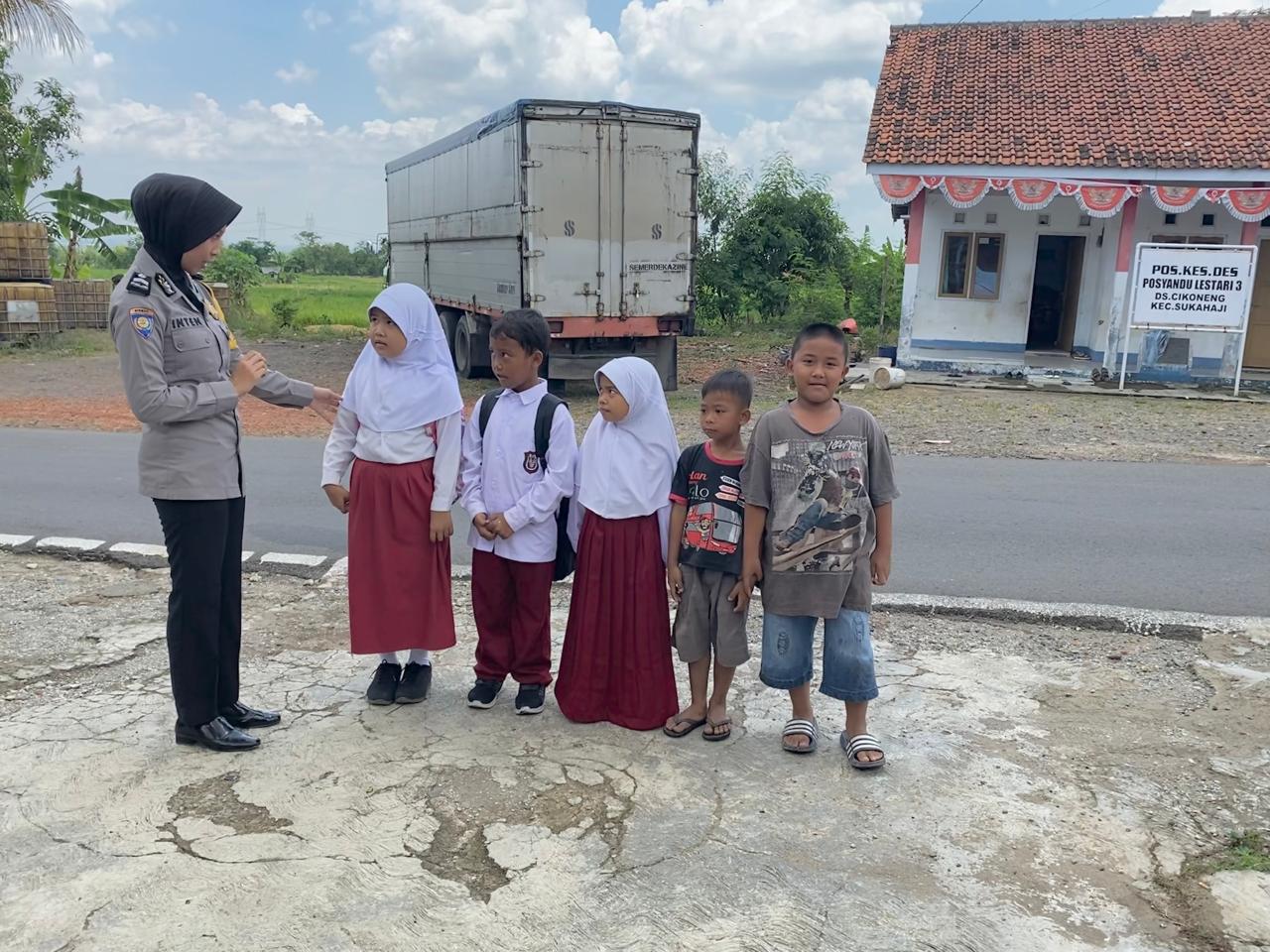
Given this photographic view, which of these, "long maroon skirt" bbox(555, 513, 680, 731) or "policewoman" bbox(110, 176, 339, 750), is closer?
"policewoman" bbox(110, 176, 339, 750)

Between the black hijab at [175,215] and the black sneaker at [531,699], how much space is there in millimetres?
1796

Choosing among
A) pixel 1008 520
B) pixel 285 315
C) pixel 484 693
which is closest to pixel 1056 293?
pixel 1008 520

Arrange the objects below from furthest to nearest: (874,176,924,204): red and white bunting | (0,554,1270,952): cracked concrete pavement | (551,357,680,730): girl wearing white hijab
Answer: (874,176,924,204): red and white bunting, (551,357,680,730): girl wearing white hijab, (0,554,1270,952): cracked concrete pavement

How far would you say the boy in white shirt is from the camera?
145 inches

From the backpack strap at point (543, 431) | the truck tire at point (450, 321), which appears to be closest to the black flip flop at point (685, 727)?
the backpack strap at point (543, 431)

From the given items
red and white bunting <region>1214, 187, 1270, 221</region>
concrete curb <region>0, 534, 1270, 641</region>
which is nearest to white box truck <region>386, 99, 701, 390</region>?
concrete curb <region>0, 534, 1270, 641</region>

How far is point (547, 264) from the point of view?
11.8 metres

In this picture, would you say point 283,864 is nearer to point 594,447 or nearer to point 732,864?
point 732,864

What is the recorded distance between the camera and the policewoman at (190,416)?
3246 mm

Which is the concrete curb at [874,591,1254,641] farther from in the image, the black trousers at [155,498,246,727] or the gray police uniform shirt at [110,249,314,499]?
the gray police uniform shirt at [110,249,314,499]

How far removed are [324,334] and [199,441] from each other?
64.6 feet

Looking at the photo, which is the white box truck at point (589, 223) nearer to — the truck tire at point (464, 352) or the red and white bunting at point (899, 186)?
the truck tire at point (464, 352)

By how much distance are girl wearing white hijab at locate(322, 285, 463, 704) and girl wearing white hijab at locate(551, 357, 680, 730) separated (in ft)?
1.68

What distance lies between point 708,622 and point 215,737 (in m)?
1.72
